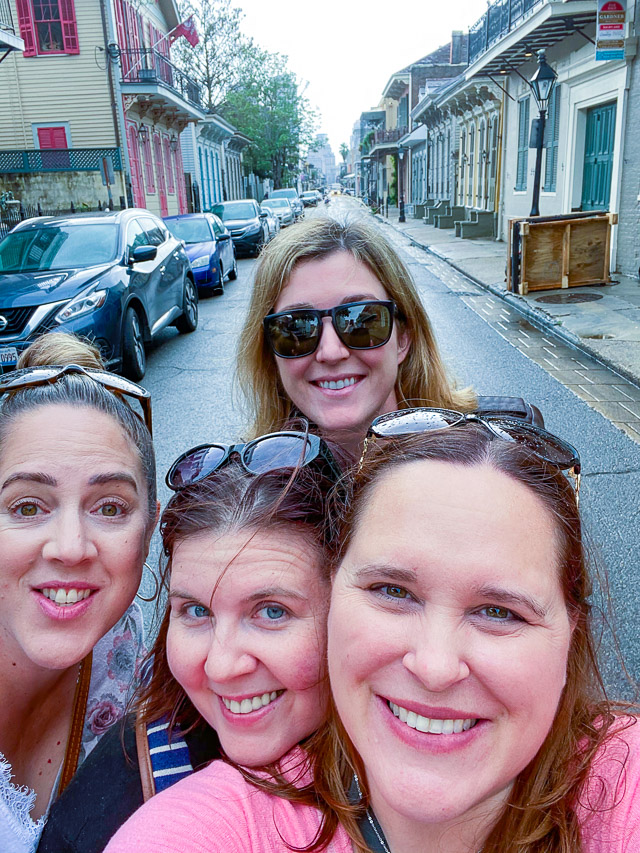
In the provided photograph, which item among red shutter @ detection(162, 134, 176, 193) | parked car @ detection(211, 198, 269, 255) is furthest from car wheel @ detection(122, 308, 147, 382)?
red shutter @ detection(162, 134, 176, 193)

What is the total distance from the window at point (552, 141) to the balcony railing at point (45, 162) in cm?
1234

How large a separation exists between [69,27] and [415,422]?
84.4 ft

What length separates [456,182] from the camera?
33.5 metres

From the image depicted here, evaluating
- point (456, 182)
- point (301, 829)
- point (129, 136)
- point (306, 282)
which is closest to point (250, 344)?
point (306, 282)

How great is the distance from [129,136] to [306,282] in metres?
25.1

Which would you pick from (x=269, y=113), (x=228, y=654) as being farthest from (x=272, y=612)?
(x=269, y=113)

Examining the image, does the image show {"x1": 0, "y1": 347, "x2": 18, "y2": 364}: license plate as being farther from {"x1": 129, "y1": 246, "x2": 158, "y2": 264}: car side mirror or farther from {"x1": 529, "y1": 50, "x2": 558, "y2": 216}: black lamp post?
{"x1": 529, "y1": 50, "x2": 558, "y2": 216}: black lamp post

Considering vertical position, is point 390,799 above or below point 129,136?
below

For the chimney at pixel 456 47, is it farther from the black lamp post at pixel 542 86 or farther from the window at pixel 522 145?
the black lamp post at pixel 542 86

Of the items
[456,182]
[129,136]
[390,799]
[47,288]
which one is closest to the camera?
[390,799]

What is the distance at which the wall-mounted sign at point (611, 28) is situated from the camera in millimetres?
12312

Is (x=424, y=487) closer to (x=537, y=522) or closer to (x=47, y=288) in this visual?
(x=537, y=522)

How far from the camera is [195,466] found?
168 centimetres

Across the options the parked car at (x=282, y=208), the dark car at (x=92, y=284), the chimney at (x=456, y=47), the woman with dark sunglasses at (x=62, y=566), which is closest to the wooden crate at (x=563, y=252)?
the dark car at (x=92, y=284)
